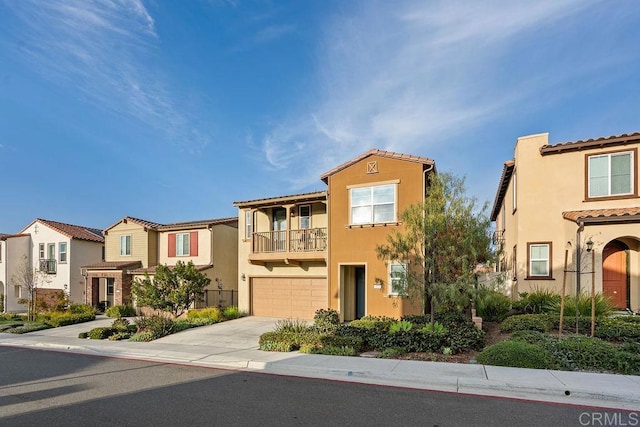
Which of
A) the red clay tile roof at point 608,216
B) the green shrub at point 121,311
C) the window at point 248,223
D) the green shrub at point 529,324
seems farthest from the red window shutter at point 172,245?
the red clay tile roof at point 608,216

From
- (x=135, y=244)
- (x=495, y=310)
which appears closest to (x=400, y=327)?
(x=495, y=310)

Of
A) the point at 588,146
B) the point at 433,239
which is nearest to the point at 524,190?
the point at 588,146

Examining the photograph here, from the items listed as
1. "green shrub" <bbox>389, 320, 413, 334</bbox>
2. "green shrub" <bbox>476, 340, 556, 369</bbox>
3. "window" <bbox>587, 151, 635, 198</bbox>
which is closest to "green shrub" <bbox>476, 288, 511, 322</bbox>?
"green shrub" <bbox>389, 320, 413, 334</bbox>

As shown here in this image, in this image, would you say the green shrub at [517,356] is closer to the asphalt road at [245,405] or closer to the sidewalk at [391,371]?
the sidewalk at [391,371]

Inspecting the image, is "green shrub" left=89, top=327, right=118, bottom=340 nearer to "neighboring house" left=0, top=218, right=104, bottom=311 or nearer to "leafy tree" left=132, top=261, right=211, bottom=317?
"leafy tree" left=132, top=261, right=211, bottom=317

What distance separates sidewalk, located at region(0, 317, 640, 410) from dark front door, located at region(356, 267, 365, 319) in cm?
534

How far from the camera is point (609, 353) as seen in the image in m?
8.45

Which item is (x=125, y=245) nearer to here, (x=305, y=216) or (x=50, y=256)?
(x=50, y=256)

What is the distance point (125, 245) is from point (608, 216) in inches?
1070

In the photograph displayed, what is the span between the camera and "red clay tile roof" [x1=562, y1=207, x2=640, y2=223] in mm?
12953

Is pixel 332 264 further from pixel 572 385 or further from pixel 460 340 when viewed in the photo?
pixel 572 385

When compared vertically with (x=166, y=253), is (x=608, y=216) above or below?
above

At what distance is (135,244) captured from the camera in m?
26.2

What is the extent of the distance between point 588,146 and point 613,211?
264cm
